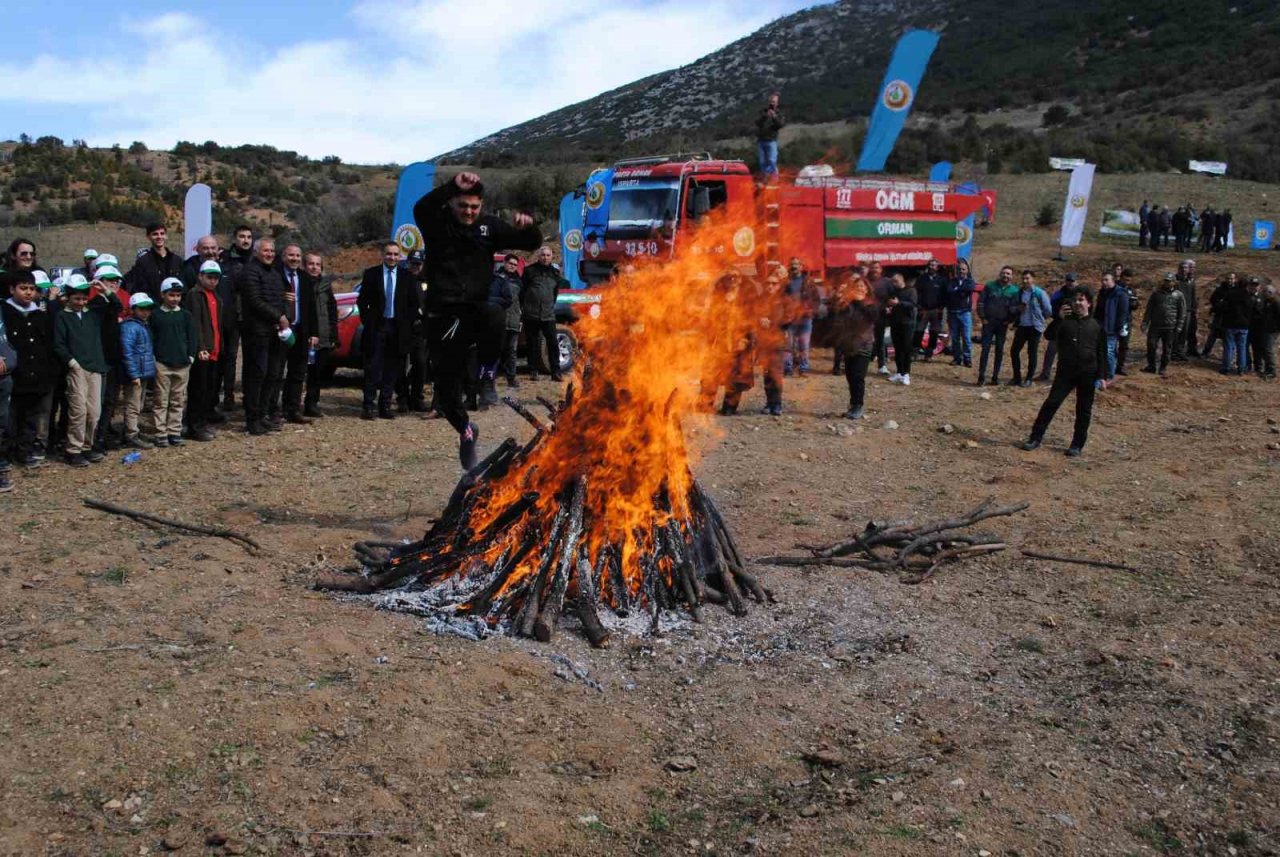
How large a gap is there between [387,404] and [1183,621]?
931cm

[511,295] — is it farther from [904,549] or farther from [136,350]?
[904,549]

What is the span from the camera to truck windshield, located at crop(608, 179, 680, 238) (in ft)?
55.6

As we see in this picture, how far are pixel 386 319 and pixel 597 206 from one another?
6984mm

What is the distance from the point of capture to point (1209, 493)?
1008 cm

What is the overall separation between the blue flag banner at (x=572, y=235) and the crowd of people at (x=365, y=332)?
15.4 feet

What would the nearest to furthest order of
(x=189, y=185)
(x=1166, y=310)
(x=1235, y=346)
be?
(x=1166, y=310), (x=1235, y=346), (x=189, y=185)

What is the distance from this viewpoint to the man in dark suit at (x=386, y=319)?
12.1 meters

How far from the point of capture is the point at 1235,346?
1838 centimetres

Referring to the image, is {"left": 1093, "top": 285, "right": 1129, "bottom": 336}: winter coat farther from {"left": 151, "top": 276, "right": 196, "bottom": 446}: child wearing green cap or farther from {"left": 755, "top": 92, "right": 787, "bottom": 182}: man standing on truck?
{"left": 151, "top": 276, "right": 196, "bottom": 446}: child wearing green cap

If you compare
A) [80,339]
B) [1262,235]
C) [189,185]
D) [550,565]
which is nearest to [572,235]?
[80,339]

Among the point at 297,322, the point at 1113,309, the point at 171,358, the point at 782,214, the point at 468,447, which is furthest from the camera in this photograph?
the point at 782,214

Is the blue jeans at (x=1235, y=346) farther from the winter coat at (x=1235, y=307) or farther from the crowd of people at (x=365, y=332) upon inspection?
the crowd of people at (x=365, y=332)

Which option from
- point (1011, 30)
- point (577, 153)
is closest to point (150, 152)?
point (577, 153)

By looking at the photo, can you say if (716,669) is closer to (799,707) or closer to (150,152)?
(799,707)
